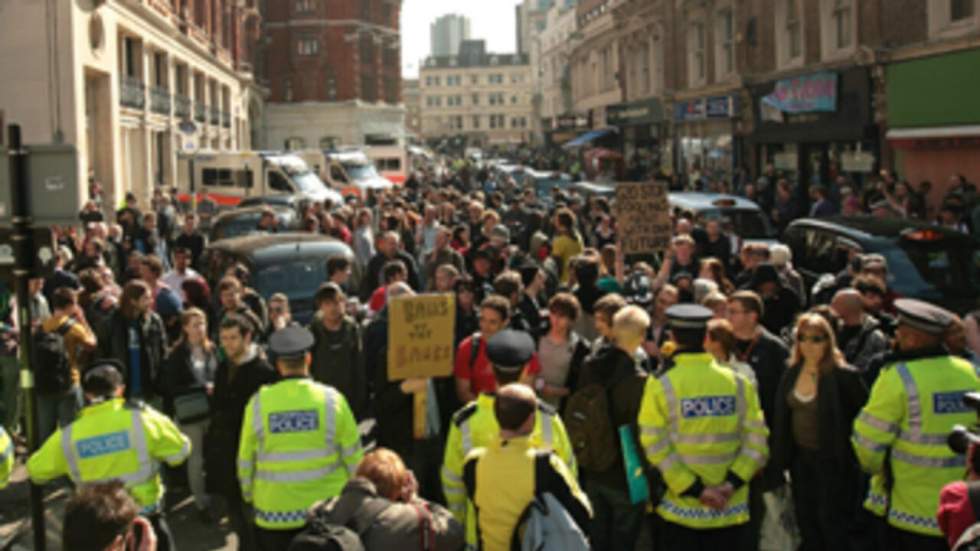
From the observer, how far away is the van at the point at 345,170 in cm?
3978

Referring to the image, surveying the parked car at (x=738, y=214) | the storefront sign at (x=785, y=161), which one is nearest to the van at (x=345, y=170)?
the storefront sign at (x=785, y=161)

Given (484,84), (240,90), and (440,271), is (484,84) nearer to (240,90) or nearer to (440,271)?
(240,90)

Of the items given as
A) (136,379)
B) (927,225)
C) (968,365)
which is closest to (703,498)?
(968,365)

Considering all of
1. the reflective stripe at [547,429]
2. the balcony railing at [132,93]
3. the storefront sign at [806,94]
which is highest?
the balcony railing at [132,93]

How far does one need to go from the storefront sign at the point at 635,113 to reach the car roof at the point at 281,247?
1104 inches

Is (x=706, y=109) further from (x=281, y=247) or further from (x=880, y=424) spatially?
(x=880, y=424)

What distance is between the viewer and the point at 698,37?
1394 inches

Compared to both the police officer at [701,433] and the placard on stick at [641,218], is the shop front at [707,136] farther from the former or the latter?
the police officer at [701,433]

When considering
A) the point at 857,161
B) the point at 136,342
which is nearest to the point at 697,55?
the point at 857,161

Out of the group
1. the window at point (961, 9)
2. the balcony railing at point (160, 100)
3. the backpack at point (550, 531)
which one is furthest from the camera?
the balcony railing at point (160, 100)

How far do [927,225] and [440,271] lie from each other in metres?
6.02

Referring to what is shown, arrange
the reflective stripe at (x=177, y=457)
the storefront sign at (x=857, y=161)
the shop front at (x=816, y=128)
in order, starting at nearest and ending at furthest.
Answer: the reflective stripe at (x=177, y=457)
the storefront sign at (x=857, y=161)
the shop front at (x=816, y=128)

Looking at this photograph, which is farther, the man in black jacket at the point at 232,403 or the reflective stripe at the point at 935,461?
the man in black jacket at the point at 232,403

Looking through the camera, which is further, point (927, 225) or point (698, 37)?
point (698, 37)
